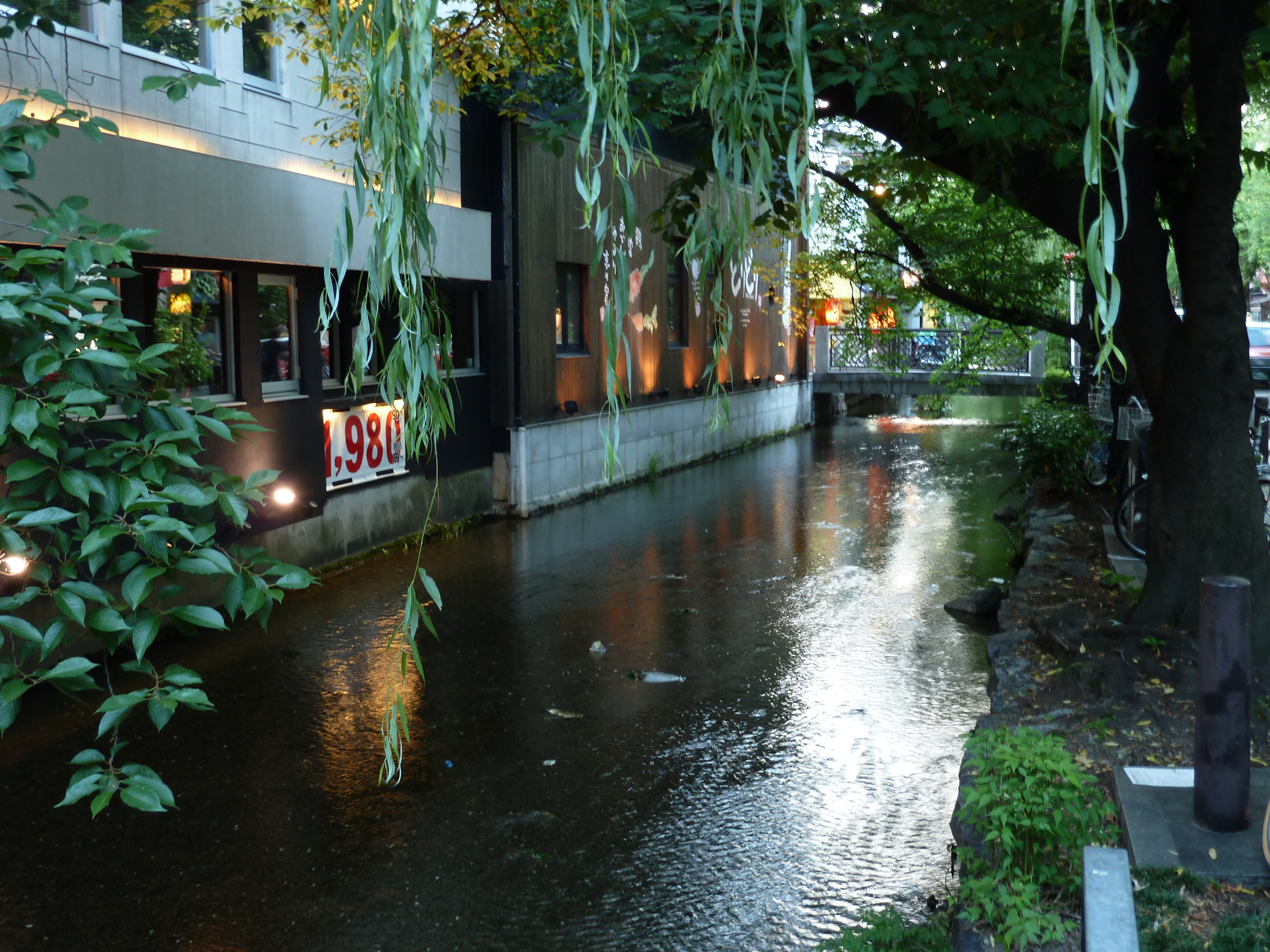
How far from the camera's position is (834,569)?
1246 cm

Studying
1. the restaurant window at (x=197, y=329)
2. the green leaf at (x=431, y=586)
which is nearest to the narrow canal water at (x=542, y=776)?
the restaurant window at (x=197, y=329)

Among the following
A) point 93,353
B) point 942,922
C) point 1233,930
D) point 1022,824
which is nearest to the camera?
Answer: point 93,353

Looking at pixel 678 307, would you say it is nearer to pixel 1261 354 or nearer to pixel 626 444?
pixel 626 444

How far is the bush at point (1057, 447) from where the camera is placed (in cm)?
1530

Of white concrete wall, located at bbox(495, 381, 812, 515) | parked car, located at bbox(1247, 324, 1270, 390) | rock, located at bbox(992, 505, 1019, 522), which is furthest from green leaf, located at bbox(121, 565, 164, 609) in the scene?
parked car, located at bbox(1247, 324, 1270, 390)

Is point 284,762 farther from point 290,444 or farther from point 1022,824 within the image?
point 290,444

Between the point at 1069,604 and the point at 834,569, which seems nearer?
the point at 1069,604

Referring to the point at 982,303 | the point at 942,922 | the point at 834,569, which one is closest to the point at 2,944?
the point at 942,922

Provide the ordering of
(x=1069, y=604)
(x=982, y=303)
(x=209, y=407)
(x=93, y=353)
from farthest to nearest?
1. (x=982, y=303)
2. (x=1069, y=604)
3. (x=209, y=407)
4. (x=93, y=353)

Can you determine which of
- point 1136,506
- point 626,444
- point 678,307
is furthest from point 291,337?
point 678,307

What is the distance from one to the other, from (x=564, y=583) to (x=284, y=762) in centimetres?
516

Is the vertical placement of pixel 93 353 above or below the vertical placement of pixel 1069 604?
above

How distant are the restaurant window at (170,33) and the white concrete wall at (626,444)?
16.2 ft

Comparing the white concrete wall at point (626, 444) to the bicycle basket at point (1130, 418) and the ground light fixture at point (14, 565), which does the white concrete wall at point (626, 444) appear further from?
the ground light fixture at point (14, 565)
